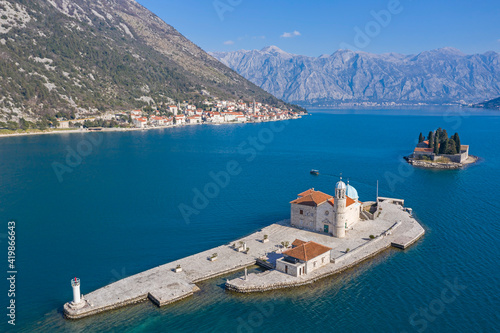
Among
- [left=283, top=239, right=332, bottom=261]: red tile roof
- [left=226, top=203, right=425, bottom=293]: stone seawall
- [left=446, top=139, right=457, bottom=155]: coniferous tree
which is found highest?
[left=446, top=139, right=457, bottom=155]: coniferous tree

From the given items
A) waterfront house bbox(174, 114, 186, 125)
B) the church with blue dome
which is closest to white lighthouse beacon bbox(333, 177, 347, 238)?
the church with blue dome

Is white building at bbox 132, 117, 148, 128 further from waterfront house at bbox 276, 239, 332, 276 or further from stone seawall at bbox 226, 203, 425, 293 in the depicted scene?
waterfront house at bbox 276, 239, 332, 276

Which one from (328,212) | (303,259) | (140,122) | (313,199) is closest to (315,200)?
(313,199)

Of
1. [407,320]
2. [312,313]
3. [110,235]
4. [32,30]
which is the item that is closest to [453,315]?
[407,320]

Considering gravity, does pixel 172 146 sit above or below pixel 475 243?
above

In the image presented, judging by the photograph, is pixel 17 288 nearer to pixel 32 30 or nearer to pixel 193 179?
pixel 193 179

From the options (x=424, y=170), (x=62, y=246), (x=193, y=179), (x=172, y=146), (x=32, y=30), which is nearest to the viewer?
(x=62, y=246)

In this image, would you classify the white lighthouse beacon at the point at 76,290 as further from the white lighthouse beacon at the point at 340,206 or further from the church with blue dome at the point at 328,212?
the white lighthouse beacon at the point at 340,206
